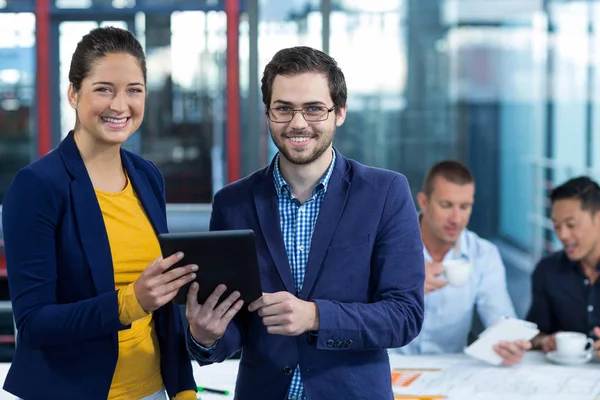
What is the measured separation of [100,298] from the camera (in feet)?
5.15

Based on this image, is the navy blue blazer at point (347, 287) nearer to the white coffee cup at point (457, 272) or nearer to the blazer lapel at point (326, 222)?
the blazer lapel at point (326, 222)

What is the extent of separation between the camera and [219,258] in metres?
1.48

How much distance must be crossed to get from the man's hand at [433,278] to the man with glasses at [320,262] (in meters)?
1.07

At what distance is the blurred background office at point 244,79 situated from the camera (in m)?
4.56

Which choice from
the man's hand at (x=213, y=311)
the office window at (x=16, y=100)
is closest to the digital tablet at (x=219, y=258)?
the man's hand at (x=213, y=311)

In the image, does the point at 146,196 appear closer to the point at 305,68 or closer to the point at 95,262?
the point at 95,262

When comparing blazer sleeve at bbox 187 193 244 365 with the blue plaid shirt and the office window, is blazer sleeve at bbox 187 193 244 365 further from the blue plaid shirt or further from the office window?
the office window

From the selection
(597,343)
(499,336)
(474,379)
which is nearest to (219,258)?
(474,379)

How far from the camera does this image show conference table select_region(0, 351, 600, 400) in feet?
7.27

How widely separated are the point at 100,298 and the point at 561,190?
1.78 meters

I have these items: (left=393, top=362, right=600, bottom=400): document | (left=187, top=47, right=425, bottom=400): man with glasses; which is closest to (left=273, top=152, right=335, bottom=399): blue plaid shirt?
(left=187, top=47, right=425, bottom=400): man with glasses

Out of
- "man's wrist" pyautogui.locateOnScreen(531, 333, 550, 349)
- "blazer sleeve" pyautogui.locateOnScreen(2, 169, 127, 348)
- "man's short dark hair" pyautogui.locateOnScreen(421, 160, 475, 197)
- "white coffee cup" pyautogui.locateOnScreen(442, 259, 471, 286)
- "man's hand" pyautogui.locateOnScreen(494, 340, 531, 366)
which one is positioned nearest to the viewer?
"blazer sleeve" pyautogui.locateOnScreen(2, 169, 127, 348)

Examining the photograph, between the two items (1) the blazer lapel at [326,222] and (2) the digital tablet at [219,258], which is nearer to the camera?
(2) the digital tablet at [219,258]

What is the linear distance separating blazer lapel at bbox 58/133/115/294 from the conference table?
66 cm
